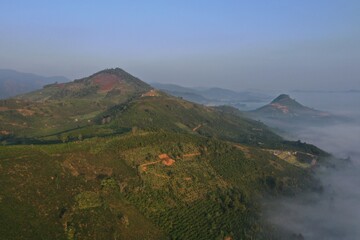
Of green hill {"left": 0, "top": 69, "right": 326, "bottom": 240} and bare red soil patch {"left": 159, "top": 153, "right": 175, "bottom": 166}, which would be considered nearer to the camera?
green hill {"left": 0, "top": 69, "right": 326, "bottom": 240}

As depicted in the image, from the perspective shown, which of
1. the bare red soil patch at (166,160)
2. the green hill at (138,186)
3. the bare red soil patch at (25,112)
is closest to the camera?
the green hill at (138,186)

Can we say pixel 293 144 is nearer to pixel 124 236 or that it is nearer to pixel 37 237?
pixel 124 236

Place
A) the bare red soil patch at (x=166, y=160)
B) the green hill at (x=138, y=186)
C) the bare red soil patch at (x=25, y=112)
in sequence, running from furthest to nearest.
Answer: the bare red soil patch at (x=25, y=112)
the bare red soil patch at (x=166, y=160)
the green hill at (x=138, y=186)

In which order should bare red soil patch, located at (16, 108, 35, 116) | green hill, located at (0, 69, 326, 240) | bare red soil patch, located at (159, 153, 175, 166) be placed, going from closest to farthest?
green hill, located at (0, 69, 326, 240)
bare red soil patch, located at (159, 153, 175, 166)
bare red soil patch, located at (16, 108, 35, 116)

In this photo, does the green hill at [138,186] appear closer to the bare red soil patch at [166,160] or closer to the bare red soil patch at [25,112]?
the bare red soil patch at [166,160]

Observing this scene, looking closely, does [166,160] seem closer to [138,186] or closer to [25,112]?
[138,186]

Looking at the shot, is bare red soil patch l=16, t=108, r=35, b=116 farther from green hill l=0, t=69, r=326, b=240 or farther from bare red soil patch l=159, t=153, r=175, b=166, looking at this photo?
bare red soil patch l=159, t=153, r=175, b=166

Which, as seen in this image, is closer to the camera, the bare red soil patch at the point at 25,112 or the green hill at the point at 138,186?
the green hill at the point at 138,186

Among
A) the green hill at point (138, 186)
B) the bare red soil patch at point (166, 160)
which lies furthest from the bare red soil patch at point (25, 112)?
the bare red soil patch at point (166, 160)

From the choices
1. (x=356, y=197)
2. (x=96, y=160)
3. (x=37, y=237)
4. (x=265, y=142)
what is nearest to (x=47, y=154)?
(x=96, y=160)

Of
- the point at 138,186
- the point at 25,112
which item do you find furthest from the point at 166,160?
the point at 25,112

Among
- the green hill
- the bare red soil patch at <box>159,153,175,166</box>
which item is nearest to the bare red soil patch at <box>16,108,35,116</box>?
the green hill
